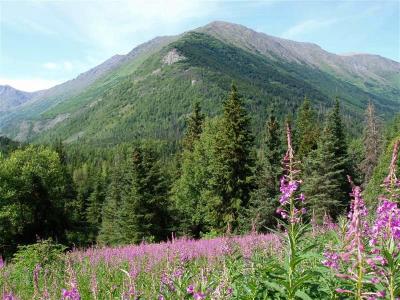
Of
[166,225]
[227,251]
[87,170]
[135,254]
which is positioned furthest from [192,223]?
[87,170]

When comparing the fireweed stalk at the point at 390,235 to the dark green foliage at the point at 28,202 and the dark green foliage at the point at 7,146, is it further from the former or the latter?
the dark green foliage at the point at 7,146

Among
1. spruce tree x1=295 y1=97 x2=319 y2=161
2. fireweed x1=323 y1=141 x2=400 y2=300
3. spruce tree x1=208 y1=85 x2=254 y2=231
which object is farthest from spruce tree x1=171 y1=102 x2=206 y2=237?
fireweed x1=323 y1=141 x2=400 y2=300

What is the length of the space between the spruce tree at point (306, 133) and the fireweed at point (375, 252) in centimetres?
4048

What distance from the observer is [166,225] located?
40219 millimetres

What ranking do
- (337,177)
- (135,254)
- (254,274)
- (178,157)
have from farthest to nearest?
(178,157) → (337,177) → (135,254) → (254,274)

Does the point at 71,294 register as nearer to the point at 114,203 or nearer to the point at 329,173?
the point at 329,173

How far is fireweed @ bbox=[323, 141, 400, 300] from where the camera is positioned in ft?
7.27

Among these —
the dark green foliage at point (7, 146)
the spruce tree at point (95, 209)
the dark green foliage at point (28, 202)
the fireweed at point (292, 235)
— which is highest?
the fireweed at point (292, 235)

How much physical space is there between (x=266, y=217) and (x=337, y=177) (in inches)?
372

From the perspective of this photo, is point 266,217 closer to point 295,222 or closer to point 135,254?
point 135,254

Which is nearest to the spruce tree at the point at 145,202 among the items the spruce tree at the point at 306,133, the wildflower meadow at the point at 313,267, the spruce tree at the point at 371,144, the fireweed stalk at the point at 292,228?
the spruce tree at the point at 306,133

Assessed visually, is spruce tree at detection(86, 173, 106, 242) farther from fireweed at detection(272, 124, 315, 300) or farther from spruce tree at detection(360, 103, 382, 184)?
fireweed at detection(272, 124, 315, 300)

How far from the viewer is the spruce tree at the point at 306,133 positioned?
155 ft

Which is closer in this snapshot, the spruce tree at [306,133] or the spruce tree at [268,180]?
the spruce tree at [268,180]
